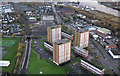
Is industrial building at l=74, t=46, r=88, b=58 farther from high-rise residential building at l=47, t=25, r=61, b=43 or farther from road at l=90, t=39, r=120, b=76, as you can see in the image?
high-rise residential building at l=47, t=25, r=61, b=43

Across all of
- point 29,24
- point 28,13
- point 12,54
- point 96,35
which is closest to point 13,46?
point 12,54

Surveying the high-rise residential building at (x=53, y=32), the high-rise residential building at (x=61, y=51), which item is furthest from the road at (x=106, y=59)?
the high-rise residential building at (x=53, y=32)

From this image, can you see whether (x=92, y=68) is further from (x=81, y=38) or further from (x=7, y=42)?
(x=7, y=42)

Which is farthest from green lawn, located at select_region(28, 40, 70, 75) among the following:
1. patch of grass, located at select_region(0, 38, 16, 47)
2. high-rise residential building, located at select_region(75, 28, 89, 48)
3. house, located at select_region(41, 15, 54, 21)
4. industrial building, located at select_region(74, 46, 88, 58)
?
house, located at select_region(41, 15, 54, 21)

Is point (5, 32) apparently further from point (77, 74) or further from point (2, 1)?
point (2, 1)

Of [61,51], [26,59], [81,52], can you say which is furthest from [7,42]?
[81,52]

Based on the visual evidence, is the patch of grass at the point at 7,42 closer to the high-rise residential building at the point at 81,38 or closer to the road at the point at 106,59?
the high-rise residential building at the point at 81,38
